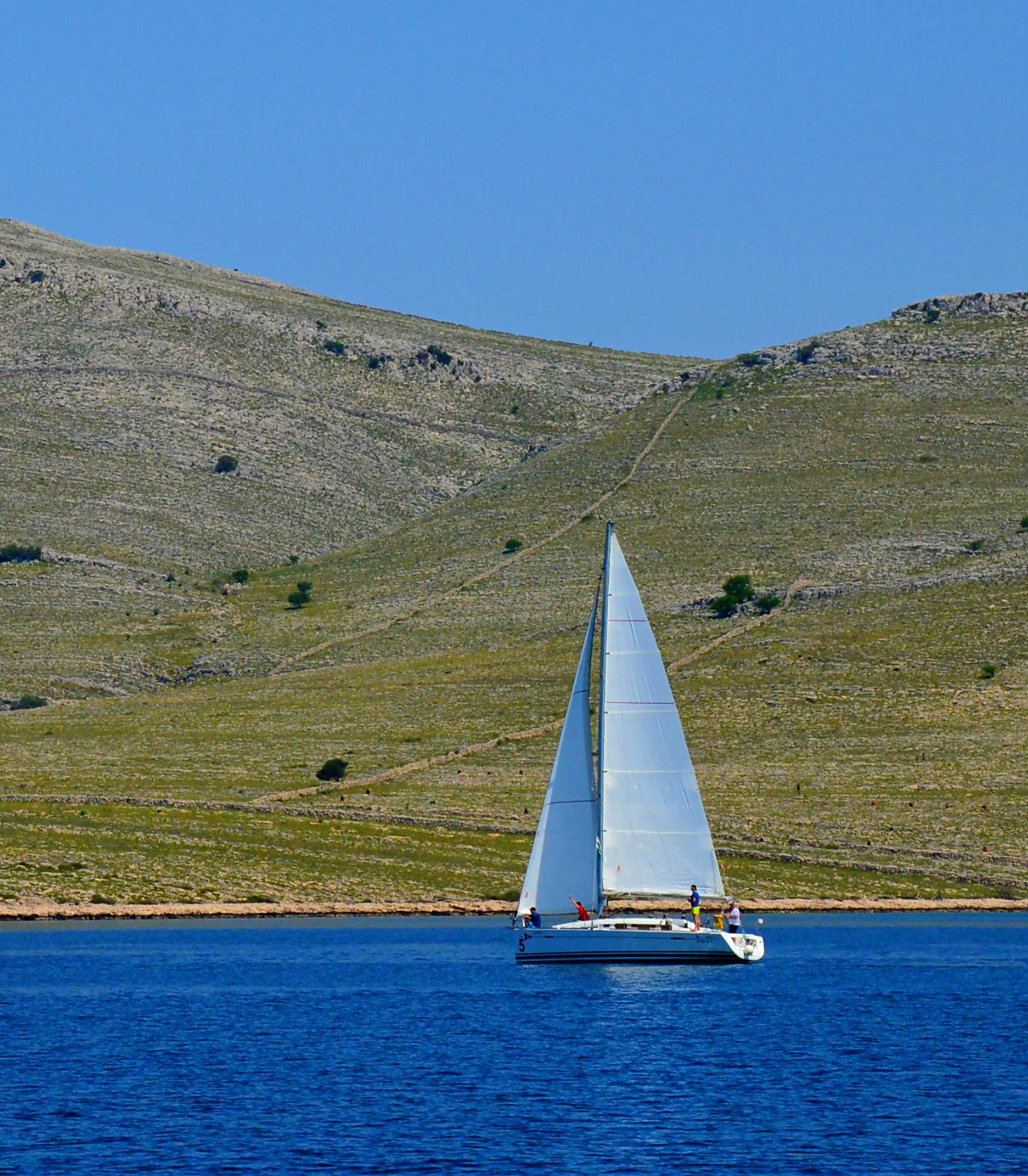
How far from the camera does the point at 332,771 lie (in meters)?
95.7

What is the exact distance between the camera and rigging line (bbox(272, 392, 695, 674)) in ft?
431

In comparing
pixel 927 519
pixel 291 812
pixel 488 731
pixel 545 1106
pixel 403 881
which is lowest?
pixel 545 1106

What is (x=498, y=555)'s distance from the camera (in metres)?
149

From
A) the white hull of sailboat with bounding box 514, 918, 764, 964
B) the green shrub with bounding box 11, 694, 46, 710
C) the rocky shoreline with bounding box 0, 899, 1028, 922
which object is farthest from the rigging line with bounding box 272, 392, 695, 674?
the white hull of sailboat with bounding box 514, 918, 764, 964

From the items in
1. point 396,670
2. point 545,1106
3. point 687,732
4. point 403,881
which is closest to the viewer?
point 545,1106

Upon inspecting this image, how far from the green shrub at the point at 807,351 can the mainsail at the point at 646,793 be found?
128488mm

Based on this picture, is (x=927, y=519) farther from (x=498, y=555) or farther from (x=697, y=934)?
(x=697, y=934)

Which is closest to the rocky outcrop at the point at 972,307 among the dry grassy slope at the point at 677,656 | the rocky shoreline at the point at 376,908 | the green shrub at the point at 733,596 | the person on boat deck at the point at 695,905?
the dry grassy slope at the point at 677,656

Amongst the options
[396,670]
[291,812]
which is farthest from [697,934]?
[396,670]

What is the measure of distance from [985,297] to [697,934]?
143m

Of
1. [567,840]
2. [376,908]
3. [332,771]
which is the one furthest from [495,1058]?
[332,771]

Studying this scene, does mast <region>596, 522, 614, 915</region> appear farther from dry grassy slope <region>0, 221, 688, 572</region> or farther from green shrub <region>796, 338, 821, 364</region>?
green shrub <region>796, 338, 821, 364</region>

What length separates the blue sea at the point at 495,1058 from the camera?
33938mm

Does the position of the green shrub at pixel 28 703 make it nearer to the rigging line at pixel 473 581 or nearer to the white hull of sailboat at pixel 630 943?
the rigging line at pixel 473 581
